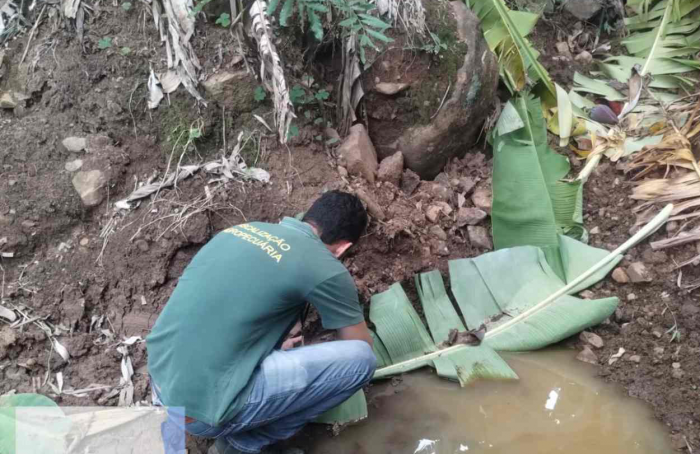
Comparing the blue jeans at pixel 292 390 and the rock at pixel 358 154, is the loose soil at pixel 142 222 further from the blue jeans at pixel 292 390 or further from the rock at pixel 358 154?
the blue jeans at pixel 292 390

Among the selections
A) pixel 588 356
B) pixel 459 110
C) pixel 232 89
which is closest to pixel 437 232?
pixel 459 110

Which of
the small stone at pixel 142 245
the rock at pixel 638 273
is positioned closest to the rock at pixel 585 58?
the rock at pixel 638 273

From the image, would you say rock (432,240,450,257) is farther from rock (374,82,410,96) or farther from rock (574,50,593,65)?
rock (574,50,593,65)

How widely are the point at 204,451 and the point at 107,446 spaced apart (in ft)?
1.25

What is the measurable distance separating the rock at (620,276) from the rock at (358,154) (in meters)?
1.35

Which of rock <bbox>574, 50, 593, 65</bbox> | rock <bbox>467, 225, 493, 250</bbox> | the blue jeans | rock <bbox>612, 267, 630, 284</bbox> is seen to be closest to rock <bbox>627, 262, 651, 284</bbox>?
rock <bbox>612, 267, 630, 284</bbox>

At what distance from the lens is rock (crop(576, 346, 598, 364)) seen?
8.48 feet

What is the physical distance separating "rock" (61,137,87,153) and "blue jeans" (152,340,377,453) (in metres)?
1.65

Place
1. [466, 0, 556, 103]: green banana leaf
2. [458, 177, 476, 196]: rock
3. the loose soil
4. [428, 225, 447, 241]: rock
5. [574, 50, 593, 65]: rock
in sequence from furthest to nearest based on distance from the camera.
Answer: [574, 50, 593, 65]: rock, [466, 0, 556, 103]: green banana leaf, [458, 177, 476, 196]: rock, [428, 225, 447, 241]: rock, the loose soil

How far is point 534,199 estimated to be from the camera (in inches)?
120

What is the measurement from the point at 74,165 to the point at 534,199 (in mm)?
2453

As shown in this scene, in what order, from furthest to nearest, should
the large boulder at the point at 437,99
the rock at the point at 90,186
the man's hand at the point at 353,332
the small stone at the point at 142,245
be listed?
the large boulder at the point at 437,99 → the rock at the point at 90,186 → the small stone at the point at 142,245 → the man's hand at the point at 353,332

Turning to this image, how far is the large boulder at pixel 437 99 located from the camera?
3205 mm

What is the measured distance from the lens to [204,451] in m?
2.34
